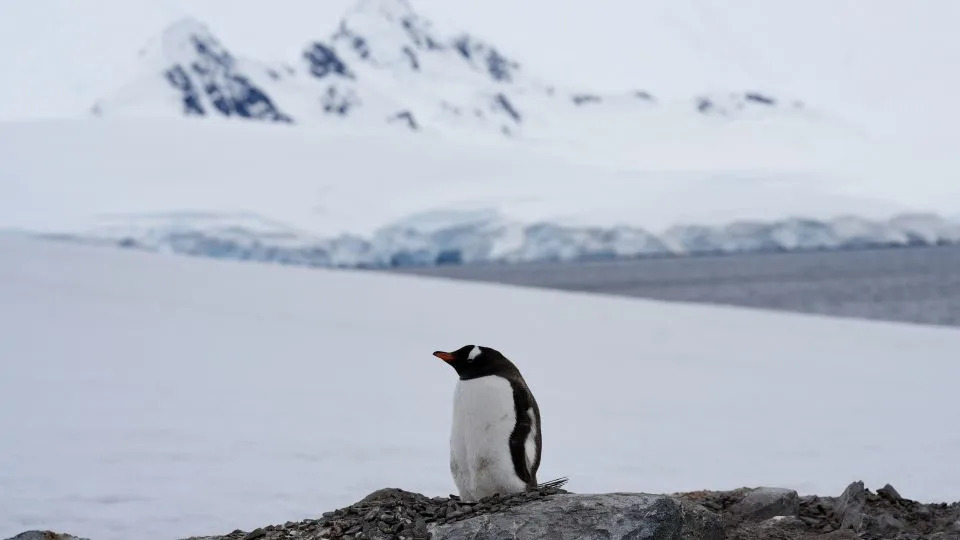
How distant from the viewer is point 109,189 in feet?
108

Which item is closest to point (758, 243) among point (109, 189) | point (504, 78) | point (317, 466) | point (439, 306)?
point (109, 189)

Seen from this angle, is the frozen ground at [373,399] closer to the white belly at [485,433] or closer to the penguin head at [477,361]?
the white belly at [485,433]

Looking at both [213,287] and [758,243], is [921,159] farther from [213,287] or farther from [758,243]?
[213,287]

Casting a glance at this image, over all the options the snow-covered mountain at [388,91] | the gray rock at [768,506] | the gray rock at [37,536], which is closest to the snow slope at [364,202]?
the gray rock at [37,536]

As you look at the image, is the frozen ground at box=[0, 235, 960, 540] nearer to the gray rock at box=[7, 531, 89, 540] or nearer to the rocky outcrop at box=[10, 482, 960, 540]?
the gray rock at box=[7, 531, 89, 540]

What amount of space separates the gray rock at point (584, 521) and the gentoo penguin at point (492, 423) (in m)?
0.27

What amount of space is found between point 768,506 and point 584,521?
127 centimetres

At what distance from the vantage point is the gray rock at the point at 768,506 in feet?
13.8

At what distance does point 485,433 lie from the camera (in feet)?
11.7

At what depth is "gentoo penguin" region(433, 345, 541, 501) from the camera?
355cm

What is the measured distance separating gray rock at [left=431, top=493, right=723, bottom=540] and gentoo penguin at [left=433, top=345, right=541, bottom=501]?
27 centimetres

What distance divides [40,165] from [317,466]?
2924 cm

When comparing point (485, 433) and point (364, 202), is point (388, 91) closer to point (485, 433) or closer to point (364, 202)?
point (364, 202)

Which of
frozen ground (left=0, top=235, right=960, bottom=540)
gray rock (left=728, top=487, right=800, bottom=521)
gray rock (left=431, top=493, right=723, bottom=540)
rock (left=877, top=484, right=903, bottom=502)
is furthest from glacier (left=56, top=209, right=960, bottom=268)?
gray rock (left=431, top=493, right=723, bottom=540)
